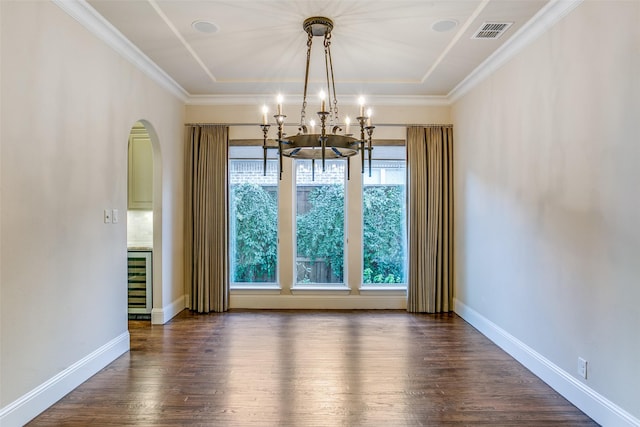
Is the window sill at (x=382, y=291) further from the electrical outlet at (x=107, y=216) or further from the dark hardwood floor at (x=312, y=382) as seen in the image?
the electrical outlet at (x=107, y=216)

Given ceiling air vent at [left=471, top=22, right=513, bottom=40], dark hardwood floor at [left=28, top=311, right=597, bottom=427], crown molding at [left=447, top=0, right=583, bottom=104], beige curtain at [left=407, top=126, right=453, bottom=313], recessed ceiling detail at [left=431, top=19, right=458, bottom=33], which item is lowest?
dark hardwood floor at [left=28, top=311, right=597, bottom=427]

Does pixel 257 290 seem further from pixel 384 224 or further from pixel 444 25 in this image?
pixel 444 25

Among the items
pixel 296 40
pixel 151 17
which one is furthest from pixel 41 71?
pixel 296 40

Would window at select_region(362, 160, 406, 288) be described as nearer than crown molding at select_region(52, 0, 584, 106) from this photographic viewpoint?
No

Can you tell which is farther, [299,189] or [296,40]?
[299,189]

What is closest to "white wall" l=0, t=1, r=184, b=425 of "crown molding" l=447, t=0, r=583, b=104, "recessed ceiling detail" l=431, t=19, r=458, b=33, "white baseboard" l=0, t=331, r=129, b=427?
"white baseboard" l=0, t=331, r=129, b=427

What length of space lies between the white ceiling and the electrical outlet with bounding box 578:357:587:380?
105 inches

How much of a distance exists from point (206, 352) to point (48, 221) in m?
1.86

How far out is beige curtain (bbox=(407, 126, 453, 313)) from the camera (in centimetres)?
525

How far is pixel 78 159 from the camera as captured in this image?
9.82ft

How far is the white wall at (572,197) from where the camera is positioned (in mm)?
2311

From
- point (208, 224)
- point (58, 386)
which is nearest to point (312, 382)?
point (58, 386)

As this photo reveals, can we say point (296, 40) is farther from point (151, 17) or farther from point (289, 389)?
point (289, 389)

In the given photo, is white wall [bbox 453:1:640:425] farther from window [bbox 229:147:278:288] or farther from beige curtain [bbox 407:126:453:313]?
window [bbox 229:147:278:288]
